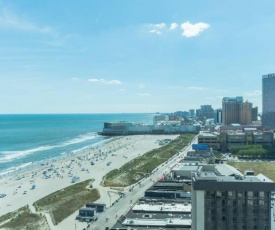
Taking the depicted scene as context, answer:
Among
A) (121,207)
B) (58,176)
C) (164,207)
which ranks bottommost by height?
(58,176)

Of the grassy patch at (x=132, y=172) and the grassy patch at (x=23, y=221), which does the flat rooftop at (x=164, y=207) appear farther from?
the grassy patch at (x=132, y=172)

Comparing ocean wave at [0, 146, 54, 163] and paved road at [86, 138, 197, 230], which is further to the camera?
ocean wave at [0, 146, 54, 163]

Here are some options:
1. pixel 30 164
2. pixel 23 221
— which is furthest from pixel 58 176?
pixel 23 221

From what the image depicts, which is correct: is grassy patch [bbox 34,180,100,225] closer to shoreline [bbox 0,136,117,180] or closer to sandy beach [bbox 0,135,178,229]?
sandy beach [bbox 0,135,178,229]

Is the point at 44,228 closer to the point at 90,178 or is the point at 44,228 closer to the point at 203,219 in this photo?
the point at 203,219

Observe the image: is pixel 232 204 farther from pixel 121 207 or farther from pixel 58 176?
pixel 58 176

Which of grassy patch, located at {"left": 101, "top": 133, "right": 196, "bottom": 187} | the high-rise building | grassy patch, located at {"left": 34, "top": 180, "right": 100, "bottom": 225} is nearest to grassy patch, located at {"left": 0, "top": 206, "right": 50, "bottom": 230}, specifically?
grassy patch, located at {"left": 34, "top": 180, "right": 100, "bottom": 225}

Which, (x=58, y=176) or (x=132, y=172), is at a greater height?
(x=132, y=172)
